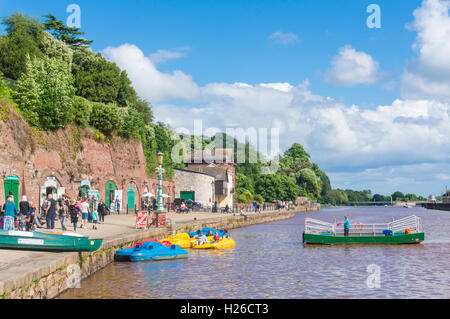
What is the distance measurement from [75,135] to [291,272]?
27.1 m

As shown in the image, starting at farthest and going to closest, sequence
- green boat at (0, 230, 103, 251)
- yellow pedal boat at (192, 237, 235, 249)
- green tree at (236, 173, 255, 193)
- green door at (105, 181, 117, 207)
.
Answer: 1. green tree at (236, 173, 255, 193)
2. green door at (105, 181, 117, 207)
3. yellow pedal boat at (192, 237, 235, 249)
4. green boat at (0, 230, 103, 251)

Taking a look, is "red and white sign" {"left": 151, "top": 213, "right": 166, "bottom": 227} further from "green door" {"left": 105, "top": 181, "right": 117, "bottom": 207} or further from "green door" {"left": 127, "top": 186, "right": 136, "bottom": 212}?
"green door" {"left": 127, "top": 186, "right": 136, "bottom": 212}

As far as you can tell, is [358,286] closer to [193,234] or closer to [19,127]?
[193,234]

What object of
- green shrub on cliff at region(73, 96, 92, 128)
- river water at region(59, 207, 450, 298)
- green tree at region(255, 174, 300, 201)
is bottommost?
river water at region(59, 207, 450, 298)

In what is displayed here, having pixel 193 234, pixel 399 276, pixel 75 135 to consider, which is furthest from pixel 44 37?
pixel 399 276

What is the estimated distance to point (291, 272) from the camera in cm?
2186

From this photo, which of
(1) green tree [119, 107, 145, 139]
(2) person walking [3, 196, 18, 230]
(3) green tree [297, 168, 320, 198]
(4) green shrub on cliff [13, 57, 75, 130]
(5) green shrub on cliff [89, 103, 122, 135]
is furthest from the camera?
(3) green tree [297, 168, 320, 198]

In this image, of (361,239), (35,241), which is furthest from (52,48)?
(35,241)

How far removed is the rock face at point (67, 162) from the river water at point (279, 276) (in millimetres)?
13543

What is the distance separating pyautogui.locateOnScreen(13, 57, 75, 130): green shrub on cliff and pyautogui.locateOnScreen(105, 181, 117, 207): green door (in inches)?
334

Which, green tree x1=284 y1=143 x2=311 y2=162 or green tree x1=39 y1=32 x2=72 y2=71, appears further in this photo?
green tree x1=284 y1=143 x2=311 y2=162

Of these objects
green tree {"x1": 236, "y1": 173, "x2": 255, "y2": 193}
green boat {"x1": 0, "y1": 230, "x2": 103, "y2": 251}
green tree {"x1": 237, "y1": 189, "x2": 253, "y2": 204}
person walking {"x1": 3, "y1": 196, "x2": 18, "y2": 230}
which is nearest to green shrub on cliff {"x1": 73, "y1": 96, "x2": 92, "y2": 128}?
person walking {"x1": 3, "y1": 196, "x2": 18, "y2": 230}

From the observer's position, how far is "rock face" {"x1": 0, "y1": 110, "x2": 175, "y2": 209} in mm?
32688

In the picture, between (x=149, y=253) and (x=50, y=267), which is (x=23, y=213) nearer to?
(x=149, y=253)
